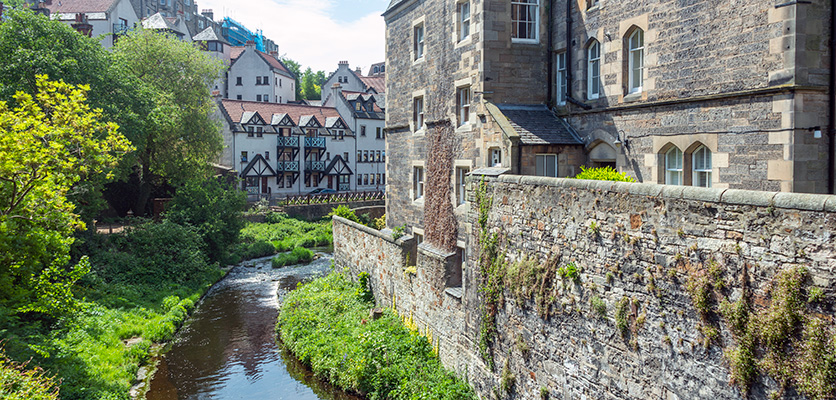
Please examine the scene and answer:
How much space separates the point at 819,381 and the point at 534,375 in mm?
5038

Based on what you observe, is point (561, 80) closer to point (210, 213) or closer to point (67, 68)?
point (67, 68)

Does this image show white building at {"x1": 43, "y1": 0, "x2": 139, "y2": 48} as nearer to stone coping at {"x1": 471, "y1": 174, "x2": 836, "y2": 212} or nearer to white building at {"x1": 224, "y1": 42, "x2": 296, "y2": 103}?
white building at {"x1": 224, "y1": 42, "x2": 296, "y2": 103}

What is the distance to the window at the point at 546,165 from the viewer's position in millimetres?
14102

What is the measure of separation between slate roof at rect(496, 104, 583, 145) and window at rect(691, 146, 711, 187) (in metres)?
3.05

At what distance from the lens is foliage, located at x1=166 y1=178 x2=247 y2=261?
99.4 ft

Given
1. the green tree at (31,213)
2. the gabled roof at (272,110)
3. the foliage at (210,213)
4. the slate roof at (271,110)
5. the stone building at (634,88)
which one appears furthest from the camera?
the slate roof at (271,110)

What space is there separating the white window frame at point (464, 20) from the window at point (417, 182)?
4.80 meters

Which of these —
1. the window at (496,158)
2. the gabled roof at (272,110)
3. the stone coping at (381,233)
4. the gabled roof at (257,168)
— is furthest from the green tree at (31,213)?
the gabled roof at (272,110)

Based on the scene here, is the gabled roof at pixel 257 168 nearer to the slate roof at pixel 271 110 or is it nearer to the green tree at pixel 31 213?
the slate roof at pixel 271 110

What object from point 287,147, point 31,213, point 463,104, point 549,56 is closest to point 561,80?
point 549,56

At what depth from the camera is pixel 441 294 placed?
14.8 meters

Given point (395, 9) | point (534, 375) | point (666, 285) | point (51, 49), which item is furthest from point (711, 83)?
point (51, 49)

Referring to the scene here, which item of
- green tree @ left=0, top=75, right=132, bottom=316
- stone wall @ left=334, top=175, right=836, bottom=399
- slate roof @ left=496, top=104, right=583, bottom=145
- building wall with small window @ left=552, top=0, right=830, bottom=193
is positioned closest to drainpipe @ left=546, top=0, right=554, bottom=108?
building wall with small window @ left=552, top=0, right=830, bottom=193

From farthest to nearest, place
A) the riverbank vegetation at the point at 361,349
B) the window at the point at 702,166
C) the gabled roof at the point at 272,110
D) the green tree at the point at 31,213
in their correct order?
the gabled roof at the point at 272,110, the riverbank vegetation at the point at 361,349, the window at the point at 702,166, the green tree at the point at 31,213
